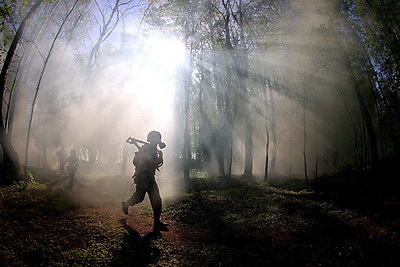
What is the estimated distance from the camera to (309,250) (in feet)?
14.0

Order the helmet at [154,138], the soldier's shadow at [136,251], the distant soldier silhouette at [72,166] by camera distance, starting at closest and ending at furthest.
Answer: the soldier's shadow at [136,251] → the helmet at [154,138] → the distant soldier silhouette at [72,166]

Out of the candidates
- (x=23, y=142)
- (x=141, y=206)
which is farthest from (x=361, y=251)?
(x=23, y=142)

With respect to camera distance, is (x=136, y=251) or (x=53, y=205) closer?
(x=136, y=251)

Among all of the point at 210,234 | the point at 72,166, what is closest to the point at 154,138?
the point at 210,234

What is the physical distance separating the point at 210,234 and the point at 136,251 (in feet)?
6.70

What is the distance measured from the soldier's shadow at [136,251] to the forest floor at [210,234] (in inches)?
0.6

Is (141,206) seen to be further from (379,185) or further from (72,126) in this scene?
(72,126)

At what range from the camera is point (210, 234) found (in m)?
5.83

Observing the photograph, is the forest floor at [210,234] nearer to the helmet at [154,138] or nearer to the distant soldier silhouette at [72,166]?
the helmet at [154,138]

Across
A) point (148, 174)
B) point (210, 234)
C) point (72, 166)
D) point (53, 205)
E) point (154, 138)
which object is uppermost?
point (154, 138)

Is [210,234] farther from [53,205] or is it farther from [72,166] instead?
[72,166]

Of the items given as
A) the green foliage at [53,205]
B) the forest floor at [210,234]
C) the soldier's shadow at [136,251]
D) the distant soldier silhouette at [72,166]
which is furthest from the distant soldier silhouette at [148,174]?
the distant soldier silhouette at [72,166]

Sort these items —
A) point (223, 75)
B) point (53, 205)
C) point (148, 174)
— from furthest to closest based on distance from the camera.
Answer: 1. point (223, 75)
2. point (53, 205)
3. point (148, 174)

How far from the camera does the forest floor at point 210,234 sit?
12.3 feet
